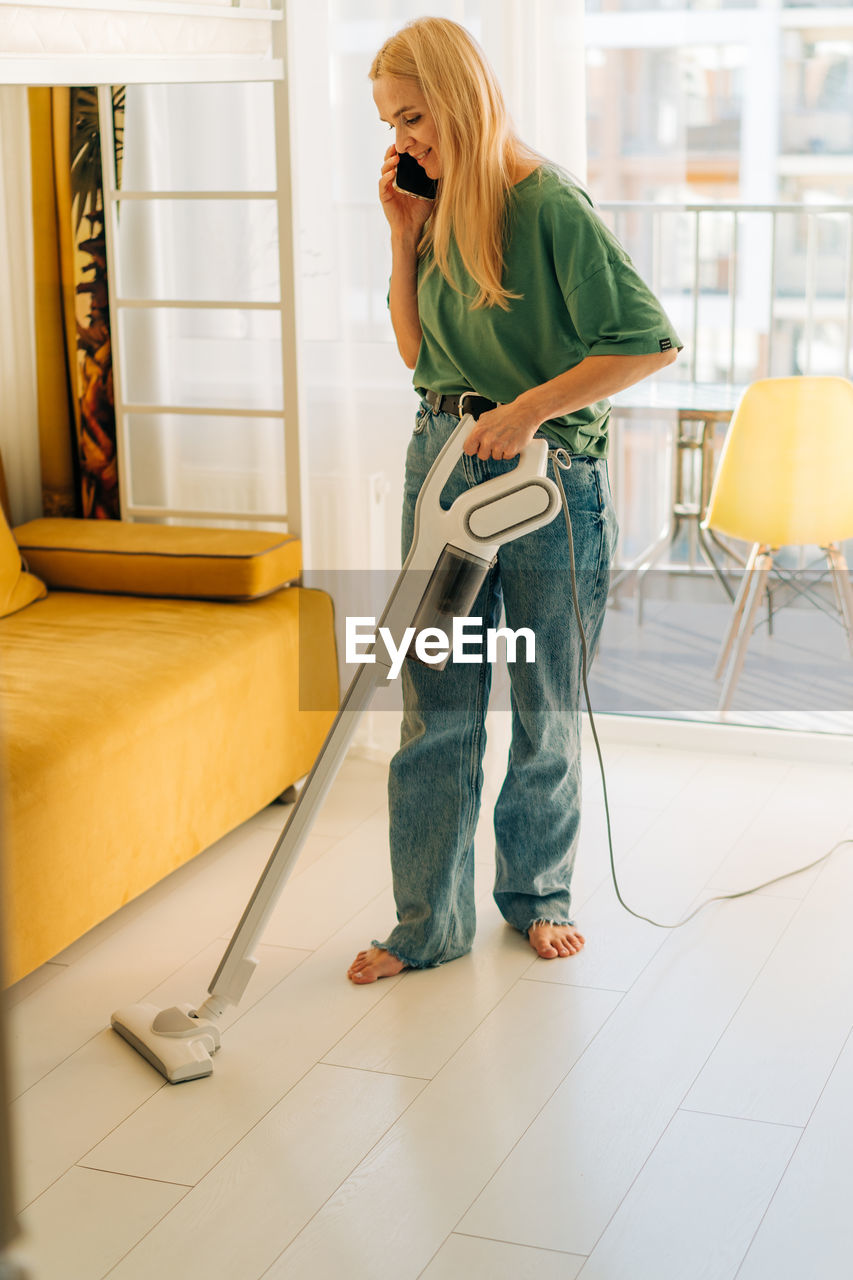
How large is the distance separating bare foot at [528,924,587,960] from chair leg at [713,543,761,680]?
46.3 inches

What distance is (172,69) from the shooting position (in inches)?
88.0

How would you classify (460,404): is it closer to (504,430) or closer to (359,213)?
(504,430)

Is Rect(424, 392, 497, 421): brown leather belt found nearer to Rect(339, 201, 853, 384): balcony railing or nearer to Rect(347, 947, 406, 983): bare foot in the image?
Rect(347, 947, 406, 983): bare foot

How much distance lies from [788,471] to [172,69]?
1.46m

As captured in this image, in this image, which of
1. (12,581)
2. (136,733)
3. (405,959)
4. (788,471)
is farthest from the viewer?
(788,471)

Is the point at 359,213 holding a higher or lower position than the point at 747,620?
higher

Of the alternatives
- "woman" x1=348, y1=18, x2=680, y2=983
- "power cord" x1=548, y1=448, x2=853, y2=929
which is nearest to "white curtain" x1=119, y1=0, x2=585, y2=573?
"woman" x1=348, y1=18, x2=680, y2=983

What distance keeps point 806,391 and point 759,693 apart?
0.69 m

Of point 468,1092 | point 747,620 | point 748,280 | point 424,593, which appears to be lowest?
point 468,1092

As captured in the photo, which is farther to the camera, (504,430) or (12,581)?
(12,581)

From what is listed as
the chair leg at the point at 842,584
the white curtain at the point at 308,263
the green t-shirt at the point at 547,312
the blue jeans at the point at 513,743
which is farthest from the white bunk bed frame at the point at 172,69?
the chair leg at the point at 842,584

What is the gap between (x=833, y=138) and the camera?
3.03 metres

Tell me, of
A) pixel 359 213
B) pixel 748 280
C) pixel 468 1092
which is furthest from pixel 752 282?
pixel 468 1092

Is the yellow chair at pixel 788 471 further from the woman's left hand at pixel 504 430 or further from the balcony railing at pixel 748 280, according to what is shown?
the woman's left hand at pixel 504 430
